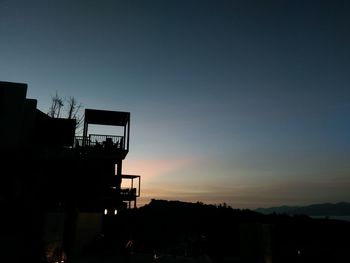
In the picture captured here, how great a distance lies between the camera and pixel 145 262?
15.8 meters

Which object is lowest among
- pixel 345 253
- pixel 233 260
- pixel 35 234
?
pixel 345 253

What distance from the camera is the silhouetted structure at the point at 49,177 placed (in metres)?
18.0

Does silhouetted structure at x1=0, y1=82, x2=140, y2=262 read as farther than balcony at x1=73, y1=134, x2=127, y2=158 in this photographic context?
No

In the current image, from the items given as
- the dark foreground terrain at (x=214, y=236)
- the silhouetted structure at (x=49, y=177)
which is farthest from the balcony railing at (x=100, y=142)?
the dark foreground terrain at (x=214, y=236)

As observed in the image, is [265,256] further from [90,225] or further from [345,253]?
[345,253]

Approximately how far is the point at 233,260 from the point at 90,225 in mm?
8618

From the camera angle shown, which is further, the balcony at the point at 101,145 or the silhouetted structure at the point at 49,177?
the balcony at the point at 101,145

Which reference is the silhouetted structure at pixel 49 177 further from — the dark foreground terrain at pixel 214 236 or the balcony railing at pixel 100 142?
the dark foreground terrain at pixel 214 236

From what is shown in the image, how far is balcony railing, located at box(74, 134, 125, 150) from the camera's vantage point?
20047mm

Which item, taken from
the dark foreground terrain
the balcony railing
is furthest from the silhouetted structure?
the dark foreground terrain

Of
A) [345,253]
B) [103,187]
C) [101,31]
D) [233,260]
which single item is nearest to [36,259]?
[103,187]

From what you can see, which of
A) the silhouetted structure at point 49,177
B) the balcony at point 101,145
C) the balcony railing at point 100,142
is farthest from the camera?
the balcony railing at point 100,142

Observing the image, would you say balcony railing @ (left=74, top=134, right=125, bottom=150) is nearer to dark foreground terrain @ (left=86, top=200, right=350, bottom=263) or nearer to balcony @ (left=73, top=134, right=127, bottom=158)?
balcony @ (left=73, top=134, right=127, bottom=158)

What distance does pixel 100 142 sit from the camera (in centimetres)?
2041
